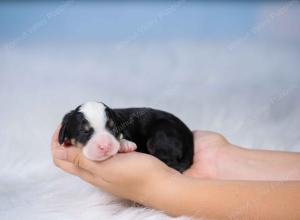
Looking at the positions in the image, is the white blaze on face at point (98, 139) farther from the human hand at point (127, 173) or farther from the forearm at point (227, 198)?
the forearm at point (227, 198)

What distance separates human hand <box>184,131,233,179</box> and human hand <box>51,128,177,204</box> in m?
0.47

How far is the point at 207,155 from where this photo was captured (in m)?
2.61

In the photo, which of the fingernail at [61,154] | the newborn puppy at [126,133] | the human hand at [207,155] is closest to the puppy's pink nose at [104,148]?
the newborn puppy at [126,133]

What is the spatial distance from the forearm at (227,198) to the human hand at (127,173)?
0.04 meters

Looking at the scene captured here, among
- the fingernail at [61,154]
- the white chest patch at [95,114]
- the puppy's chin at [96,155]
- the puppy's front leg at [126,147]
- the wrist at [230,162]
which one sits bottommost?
the wrist at [230,162]

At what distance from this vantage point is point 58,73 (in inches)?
159

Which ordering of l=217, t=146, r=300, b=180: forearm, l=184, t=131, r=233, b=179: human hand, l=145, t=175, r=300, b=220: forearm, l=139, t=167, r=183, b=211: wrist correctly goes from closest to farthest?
l=145, t=175, r=300, b=220: forearm, l=139, t=167, r=183, b=211: wrist, l=217, t=146, r=300, b=180: forearm, l=184, t=131, r=233, b=179: human hand

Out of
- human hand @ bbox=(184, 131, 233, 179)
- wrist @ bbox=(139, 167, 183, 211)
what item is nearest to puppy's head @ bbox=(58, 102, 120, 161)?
wrist @ bbox=(139, 167, 183, 211)

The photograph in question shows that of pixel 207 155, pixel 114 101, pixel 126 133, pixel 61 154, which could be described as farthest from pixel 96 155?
pixel 114 101

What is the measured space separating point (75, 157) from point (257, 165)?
31.4 inches

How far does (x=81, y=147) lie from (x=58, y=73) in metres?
1.90

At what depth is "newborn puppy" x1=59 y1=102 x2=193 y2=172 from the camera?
212 centimetres

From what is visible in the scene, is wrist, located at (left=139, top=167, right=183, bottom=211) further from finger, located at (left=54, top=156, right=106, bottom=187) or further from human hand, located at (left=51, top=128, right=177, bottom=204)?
finger, located at (left=54, top=156, right=106, bottom=187)

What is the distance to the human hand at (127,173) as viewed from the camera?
205 cm
